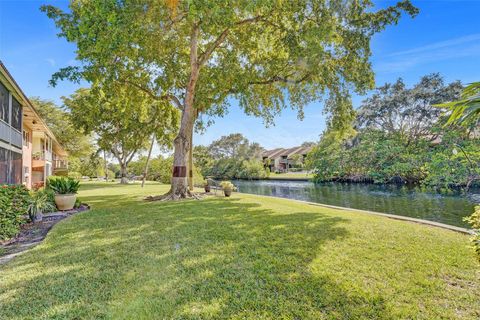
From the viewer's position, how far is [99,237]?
19.2 feet

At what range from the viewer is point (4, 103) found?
10555 millimetres

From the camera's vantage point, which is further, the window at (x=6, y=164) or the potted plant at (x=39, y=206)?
the window at (x=6, y=164)

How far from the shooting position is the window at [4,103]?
33.3ft

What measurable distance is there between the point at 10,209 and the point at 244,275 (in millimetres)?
6325

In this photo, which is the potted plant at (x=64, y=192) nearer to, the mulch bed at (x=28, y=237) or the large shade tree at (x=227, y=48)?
the mulch bed at (x=28, y=237)

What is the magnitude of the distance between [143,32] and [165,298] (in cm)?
930

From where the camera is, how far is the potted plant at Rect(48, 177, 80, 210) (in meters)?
9.30

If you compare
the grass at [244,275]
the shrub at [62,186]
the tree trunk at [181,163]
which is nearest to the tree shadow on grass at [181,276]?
the grass at [244,275]

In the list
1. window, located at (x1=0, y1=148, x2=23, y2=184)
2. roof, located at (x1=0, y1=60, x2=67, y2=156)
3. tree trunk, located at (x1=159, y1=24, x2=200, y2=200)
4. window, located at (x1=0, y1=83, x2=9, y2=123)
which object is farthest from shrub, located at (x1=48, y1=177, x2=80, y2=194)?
tree trunk, located at (x1=159, y1=24, x2=200, y2=200)

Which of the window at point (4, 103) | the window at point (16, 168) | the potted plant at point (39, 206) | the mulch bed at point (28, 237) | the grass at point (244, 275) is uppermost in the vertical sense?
the window at point (4, 103)

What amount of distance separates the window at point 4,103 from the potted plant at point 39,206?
429 cm

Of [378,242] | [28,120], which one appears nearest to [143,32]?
[378,242]

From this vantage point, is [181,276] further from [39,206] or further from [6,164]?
[6,164]

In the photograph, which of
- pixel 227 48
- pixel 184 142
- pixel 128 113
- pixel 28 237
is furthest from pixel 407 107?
pixel 28 237
